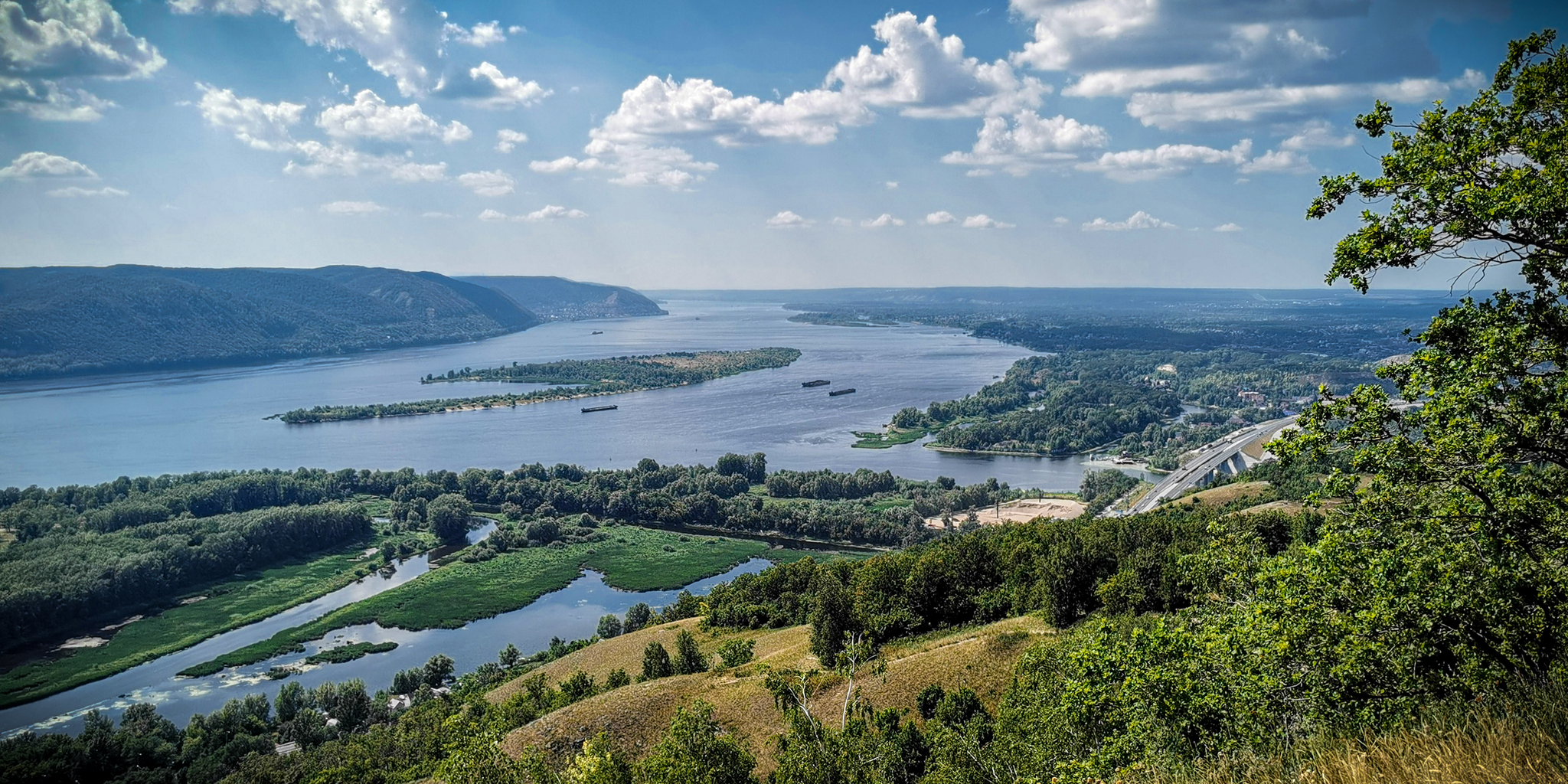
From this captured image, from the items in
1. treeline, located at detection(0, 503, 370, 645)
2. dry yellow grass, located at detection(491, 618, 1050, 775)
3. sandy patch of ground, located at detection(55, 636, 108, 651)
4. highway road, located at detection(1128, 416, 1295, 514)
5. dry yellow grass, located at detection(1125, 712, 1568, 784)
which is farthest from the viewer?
highway road, located at detection(1128, 416, 1295, 514)

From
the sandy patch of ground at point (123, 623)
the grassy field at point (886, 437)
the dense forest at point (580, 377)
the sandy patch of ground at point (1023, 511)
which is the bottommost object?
the sandy patch of ground at point (123, 623)

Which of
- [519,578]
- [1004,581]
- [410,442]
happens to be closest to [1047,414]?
[519,578]

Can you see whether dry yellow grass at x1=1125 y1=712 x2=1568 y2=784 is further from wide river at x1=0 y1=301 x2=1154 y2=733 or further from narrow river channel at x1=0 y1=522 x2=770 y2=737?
wide river at x1=0 y1=301 x2=1154 y2=733

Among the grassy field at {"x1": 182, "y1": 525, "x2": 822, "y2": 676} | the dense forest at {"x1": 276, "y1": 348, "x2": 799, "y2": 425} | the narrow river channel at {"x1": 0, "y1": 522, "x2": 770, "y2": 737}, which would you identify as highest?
the dense forest at {"x1": 276, "y1": 348, "x2": 799, "y2": 425}

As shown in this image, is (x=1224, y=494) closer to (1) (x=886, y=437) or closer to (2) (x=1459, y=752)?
(2) (x=1459, y=752)

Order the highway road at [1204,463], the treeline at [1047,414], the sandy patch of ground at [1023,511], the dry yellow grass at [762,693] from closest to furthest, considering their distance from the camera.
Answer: the dry yellow grass at [762,693]
the highway road at [1204,463]
the sandy patch of ground at [1023,511]
the treeline at [1047,414]

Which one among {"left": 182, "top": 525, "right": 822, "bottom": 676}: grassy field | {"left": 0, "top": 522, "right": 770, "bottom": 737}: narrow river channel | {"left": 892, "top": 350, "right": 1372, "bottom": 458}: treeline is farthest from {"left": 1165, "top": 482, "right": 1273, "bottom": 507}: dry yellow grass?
{"left": 892, "top": 350, "right": 1372, "bottom": 458}: treeline

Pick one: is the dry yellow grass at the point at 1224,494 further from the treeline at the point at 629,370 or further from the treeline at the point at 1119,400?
the treeline at the point at 629,370

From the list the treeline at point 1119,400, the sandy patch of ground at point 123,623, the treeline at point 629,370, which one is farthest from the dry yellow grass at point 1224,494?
the treeline at point 629,370
